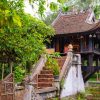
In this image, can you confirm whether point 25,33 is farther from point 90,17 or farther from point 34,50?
point 90,17

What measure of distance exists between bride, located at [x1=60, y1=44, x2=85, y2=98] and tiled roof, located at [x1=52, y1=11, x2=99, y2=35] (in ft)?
10.8

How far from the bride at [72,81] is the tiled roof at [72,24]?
330 cm

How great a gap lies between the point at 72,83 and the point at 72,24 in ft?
18.5

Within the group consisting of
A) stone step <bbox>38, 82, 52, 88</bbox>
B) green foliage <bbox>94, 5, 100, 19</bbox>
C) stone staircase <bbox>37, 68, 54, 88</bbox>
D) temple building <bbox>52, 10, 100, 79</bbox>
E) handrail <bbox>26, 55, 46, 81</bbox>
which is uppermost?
green foliage <bbox>94, 5, 100, 19</bbox>

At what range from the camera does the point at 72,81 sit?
621 inches

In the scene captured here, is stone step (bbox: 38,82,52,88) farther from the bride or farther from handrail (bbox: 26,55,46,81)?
the bride

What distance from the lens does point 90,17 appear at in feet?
70.0

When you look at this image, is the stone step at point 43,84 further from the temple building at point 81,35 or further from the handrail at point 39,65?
the temple building at point 81,35

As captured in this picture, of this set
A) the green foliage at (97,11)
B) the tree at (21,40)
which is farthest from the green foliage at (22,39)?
the green foliage at (97,11)

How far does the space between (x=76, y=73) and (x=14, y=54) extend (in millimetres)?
6734

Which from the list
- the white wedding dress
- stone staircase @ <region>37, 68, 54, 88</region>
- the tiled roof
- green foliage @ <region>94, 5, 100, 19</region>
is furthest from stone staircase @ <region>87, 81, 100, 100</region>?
green foliage @ <region>94, 5, 100, 19</region>

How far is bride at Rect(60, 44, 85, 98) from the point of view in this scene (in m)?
14.8

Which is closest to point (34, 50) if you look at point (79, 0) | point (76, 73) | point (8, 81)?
point (8, 81)

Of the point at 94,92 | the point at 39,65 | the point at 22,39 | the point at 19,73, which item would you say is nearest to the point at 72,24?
the point at 94,92
